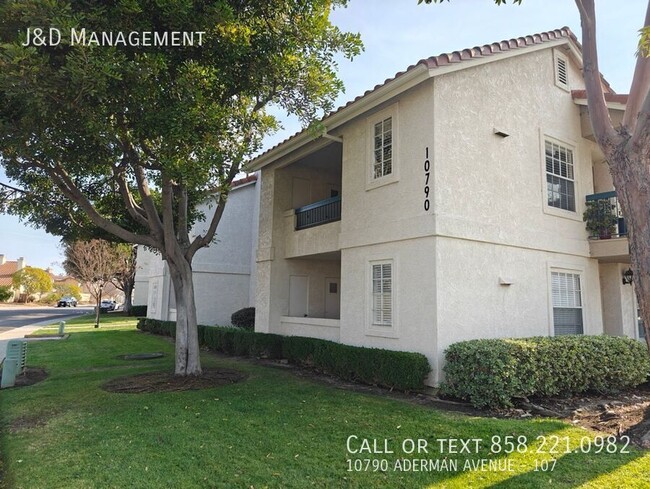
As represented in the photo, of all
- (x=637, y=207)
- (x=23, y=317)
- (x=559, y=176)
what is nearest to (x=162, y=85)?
(x=637, y=207)

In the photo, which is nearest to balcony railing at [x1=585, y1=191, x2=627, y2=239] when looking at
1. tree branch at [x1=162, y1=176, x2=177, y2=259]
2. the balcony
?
the balcony

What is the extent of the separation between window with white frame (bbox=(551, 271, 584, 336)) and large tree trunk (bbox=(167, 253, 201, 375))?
28.5ft

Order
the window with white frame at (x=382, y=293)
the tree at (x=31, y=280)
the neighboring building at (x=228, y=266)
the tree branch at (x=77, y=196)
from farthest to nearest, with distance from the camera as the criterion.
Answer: the tree at (x=31, y=280) < the neighboring building at (x=228, y=266) < the window with white frame at (x=382, y=293) < the tree branch at (x=77, y=196)

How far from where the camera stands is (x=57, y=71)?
282 inches

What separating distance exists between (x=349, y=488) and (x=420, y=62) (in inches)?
298

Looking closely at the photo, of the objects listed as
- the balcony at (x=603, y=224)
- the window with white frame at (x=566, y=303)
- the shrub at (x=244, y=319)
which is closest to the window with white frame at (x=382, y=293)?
the window with white frame at (x=566, y=303)

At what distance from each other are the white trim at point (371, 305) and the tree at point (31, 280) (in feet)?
223

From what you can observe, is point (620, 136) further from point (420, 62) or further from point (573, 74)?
point (573, 74)

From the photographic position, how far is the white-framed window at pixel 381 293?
9844mm

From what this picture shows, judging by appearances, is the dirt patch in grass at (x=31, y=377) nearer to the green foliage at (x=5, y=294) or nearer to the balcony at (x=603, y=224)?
the balcony at (x=603, y=224)

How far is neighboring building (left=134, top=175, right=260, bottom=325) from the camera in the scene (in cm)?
2158

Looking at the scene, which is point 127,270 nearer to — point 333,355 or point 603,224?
point 333,355

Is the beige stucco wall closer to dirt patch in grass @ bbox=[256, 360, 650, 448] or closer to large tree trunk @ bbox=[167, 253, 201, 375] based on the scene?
large tree trunk @ bbox=[167, 253, 201, 375]

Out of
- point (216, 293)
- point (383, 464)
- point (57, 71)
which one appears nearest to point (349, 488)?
point (383, 464)
